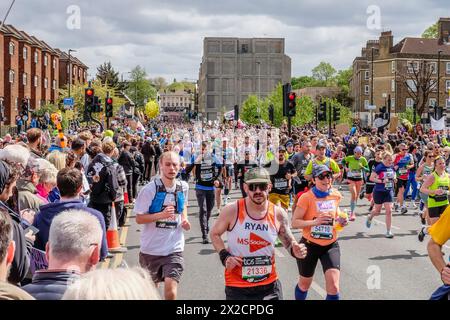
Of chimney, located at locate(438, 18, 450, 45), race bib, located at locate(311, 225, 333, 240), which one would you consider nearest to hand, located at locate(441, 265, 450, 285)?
race bib, located at locate(311, 225, 333, 240)

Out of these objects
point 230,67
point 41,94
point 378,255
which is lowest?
point 378,255

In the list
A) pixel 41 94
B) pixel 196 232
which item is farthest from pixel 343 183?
pixel 41 94

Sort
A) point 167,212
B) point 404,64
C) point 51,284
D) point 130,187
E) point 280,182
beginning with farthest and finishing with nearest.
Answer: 1. point 404,64
2. point 130,187
3. point 280,182
4. point 167,212
5. point 51,284

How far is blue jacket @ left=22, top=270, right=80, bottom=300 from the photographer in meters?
3.39

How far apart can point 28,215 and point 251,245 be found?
7.28 feet

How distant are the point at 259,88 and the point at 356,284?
4632 inches

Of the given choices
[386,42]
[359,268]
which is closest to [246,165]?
[359,268]

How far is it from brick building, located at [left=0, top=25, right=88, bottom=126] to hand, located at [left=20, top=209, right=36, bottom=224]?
47.6m

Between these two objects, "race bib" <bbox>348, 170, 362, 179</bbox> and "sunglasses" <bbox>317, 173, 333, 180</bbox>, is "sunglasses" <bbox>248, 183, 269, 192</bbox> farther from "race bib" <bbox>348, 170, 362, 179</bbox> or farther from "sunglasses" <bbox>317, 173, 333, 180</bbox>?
"race bib" <bbox>348, 170, 362, 179</bbox>

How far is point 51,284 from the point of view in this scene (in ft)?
11.3

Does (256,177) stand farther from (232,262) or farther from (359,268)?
(359,268)

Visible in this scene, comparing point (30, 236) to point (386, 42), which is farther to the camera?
point (386, 42)
